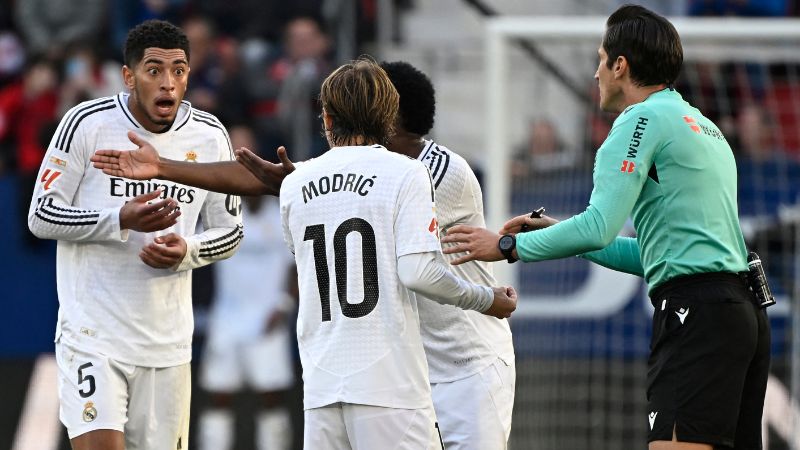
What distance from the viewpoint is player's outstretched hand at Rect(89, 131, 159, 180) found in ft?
17.2

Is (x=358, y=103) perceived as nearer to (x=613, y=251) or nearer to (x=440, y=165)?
(x=440, y=165)

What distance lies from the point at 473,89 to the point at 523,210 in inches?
161

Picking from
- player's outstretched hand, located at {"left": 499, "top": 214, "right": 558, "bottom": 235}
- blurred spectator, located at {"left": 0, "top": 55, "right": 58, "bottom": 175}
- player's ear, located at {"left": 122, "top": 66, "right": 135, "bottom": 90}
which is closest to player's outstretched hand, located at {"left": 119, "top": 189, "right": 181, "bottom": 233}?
player's ear, located at {"left": 122, "top": 66, "right": 135, "bottom": 90}

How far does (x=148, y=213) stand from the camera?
5.54 metres

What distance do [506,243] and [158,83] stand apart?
1.89 metres

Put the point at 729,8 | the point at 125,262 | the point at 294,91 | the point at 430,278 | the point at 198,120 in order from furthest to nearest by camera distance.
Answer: the point at 294,91 < the point at 729,8 < the point at 198,120 < the point at 125,262 < the point at 430,278

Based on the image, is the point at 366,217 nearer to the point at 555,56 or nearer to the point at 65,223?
the point at 65,223

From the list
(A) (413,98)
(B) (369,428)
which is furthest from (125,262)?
(B) (369,428)

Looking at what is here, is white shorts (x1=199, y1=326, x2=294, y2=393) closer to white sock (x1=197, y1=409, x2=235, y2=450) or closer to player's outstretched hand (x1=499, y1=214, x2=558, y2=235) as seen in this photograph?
white sock (x1=197, y1=409, x2=235, y2=450)

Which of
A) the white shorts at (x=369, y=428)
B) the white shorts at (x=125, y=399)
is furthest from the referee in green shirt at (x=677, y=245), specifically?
the white shorts at (x=125, y=399)

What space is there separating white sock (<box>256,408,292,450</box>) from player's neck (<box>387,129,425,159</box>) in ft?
18.4

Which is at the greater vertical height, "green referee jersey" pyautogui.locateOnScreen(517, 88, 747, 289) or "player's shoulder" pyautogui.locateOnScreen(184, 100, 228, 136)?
"player's shoulder" pyautogui.locateOnScreen(184, 100, 228, 136)

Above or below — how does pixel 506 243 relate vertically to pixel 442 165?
below

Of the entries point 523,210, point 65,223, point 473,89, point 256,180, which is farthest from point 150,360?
point 473,89
